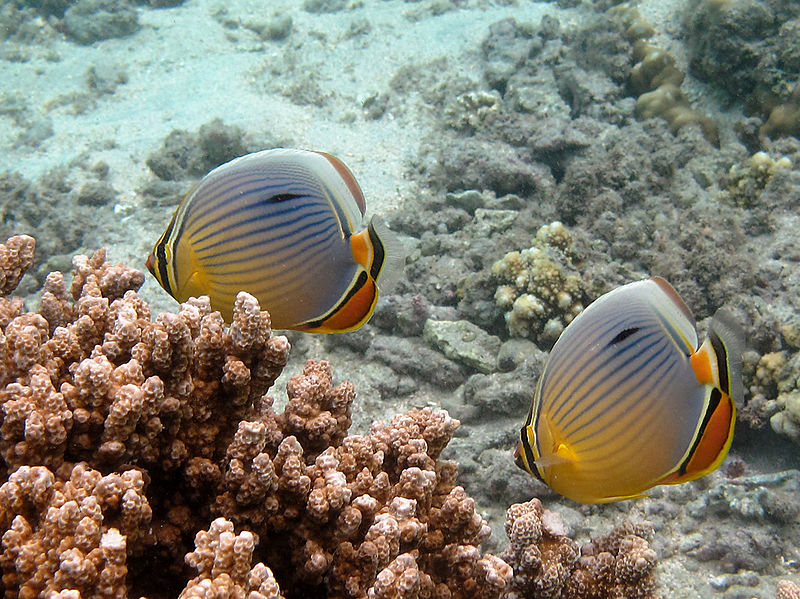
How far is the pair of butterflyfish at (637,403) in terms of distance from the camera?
183 centimetres

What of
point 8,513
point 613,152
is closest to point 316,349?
point 8,513

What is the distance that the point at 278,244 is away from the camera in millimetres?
2246

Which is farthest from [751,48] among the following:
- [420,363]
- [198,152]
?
[198,152]

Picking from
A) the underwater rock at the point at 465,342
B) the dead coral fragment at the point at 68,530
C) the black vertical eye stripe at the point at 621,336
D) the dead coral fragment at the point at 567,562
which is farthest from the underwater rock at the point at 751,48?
the dead coral fragment at the point at 68,530

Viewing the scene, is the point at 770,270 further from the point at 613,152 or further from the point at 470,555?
the point at 470,555

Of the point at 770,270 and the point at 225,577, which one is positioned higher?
the point at 225,577

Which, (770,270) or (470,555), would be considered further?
(770,270)

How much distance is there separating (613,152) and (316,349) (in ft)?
13.4

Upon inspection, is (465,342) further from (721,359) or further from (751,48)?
(751,48)

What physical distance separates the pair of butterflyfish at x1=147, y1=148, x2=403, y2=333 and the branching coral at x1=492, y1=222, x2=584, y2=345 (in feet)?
9.23

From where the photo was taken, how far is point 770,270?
531cm

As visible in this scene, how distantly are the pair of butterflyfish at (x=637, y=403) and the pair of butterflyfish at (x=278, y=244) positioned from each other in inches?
33.8

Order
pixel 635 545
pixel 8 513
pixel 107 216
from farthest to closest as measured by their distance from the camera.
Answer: pixel 107 216, pixel 635 545, pixel 8 513

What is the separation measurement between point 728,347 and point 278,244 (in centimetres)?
167
